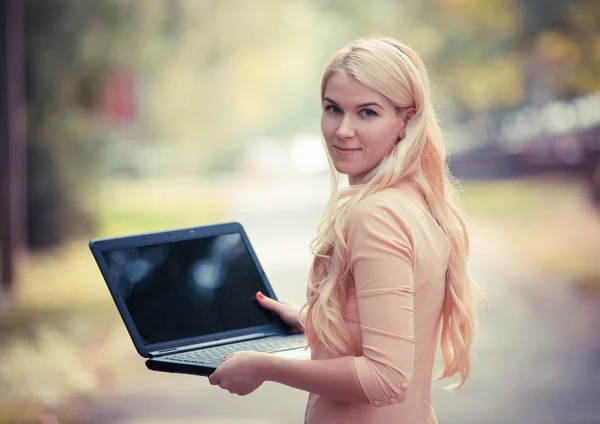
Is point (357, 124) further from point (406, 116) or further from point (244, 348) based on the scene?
point (244, 348)

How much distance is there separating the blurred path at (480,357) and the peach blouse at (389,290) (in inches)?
127

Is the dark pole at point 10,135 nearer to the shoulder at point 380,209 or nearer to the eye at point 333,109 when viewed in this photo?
the eye at point 333,109

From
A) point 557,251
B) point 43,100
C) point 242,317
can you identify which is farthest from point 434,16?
point 242,317

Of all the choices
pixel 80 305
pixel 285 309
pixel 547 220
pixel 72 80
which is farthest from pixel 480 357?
pixel 285 309

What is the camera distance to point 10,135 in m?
5.58

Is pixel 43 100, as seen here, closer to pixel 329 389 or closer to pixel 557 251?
pixel 557 251

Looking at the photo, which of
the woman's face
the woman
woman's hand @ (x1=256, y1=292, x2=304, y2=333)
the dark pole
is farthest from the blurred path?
the woman's face

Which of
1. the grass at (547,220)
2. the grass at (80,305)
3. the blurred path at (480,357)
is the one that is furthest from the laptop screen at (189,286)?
the grass at (547,220)

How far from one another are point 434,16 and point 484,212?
3.89ft

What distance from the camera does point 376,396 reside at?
4.54 feet

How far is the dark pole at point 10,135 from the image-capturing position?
554 cm

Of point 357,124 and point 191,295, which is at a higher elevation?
point 357,124

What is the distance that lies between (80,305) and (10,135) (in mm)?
1111

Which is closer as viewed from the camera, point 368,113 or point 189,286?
point 368,113
